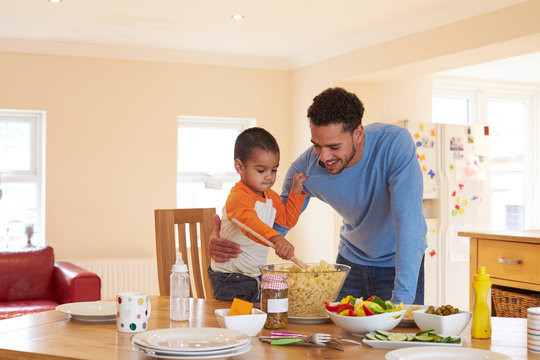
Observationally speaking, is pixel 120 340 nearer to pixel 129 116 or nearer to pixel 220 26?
pixel 220 26

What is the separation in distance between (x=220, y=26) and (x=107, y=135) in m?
1.49

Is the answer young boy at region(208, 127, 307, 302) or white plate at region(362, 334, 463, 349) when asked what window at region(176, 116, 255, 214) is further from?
white plate at region(362, 334, 463, 349)

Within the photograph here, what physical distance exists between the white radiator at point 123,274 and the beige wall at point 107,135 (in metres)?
0.20

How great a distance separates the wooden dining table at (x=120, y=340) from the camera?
1350mm

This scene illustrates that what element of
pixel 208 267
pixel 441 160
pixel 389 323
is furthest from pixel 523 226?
pixel 389 323

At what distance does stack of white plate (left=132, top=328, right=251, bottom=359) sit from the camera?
1.29m

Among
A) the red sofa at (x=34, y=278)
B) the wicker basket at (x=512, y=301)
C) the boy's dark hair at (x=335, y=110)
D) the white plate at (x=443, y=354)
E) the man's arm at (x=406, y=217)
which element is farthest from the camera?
the red sofa at (x=34, y=278)

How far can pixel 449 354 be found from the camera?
4.27 feet

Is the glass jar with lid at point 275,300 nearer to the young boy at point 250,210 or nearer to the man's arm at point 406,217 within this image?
the man's arm at point 406,217

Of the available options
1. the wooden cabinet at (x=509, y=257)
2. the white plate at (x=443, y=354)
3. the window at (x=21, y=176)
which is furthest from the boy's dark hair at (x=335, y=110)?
the window at (x=21, y=176)

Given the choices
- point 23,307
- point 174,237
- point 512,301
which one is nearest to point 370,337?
point 174,237

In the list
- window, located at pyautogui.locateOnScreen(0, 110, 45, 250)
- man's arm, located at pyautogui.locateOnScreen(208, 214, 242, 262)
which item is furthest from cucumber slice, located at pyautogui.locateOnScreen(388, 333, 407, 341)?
window, located at pyautogui.locateOnScreen(0, 110, 45, 250)

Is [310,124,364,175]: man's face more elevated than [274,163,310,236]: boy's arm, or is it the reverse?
[310,124,364,175]: man's face

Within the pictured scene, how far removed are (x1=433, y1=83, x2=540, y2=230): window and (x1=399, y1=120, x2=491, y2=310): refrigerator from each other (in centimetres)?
157
